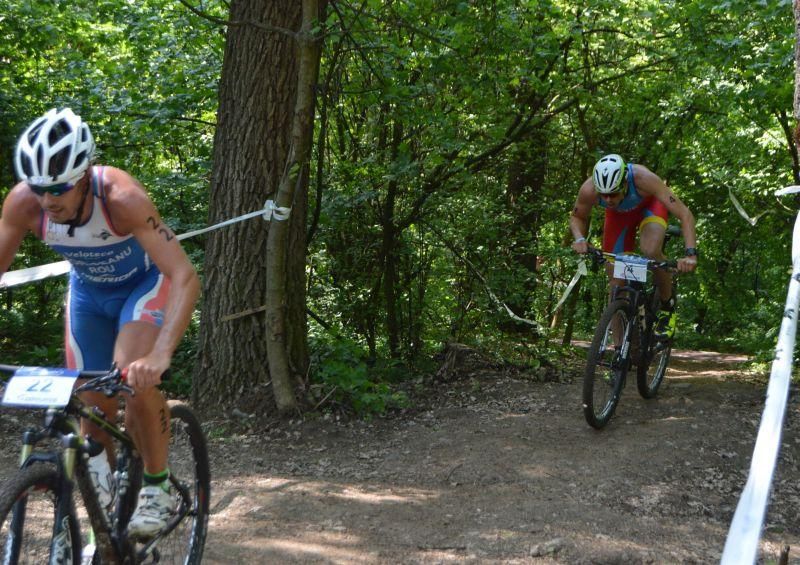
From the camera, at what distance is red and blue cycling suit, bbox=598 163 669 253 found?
21.1 feet

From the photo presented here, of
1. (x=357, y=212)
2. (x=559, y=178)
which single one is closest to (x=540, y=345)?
(x=357, y=212)

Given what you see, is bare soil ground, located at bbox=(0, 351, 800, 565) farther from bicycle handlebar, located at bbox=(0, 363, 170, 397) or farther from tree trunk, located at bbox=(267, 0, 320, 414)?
bicycle handlebar, located at bbox=(0, 363, 170, 397)

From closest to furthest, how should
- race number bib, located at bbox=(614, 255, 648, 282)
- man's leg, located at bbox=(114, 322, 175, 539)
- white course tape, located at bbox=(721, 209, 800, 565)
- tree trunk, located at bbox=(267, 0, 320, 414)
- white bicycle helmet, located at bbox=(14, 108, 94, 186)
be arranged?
white course tape, located at bbox=(721, 209, 800, 565) → white bicycle helmet, located at bbox=(14, 108, 94, 186) → man's leg, located at bbox=(114, 322, 175, 539) → tree trunk, located at bbox=(267, 0, 320, 414) → race number bib, located at bbox=(614, 255, 648, 282)

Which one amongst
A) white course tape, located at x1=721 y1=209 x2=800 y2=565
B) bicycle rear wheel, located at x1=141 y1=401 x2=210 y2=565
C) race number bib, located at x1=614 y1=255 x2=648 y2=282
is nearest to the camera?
white course tape, located at x1=721 y1=209 x2=800 y2=565

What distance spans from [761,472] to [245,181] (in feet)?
16.8

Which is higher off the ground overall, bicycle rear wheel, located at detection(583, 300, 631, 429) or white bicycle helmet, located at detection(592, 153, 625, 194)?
white bicycle helmet, located at detection(592, 153, 625, 194)

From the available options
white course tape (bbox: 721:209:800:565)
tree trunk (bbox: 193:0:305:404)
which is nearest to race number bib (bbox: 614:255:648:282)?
tree trunk (bbox: 193:0:305:404)

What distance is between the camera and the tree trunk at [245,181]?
6289 millimetres

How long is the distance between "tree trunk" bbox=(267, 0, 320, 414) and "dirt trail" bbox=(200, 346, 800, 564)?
0.44 metres

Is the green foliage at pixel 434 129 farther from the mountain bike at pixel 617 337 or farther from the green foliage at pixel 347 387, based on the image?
the mountain bike at pixel 617 337

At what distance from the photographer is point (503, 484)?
496cm

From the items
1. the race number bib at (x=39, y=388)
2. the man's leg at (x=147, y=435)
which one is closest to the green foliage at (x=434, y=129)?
the man's leg at (x=147, y=435)

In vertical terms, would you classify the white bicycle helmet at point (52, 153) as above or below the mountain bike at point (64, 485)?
above

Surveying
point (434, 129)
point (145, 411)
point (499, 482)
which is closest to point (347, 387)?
point (499, 482)
